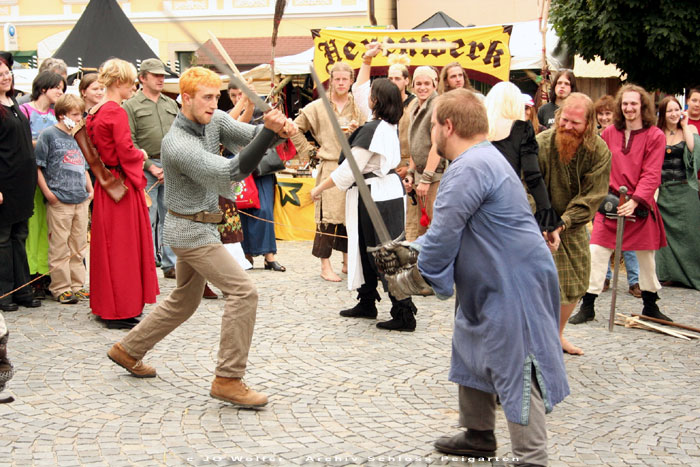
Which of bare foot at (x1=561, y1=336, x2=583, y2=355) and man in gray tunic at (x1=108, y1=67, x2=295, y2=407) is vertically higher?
man in gray tunic at (x1=108, y1=67, x2=295, y2=407)

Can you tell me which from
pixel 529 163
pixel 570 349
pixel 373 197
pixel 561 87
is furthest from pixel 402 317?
pixel 561 87

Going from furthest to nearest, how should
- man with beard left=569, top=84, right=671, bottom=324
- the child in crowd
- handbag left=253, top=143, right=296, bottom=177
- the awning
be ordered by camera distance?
1. the awning
2. handbag left=253, top=143, right=296, bottom=177
3. the child in crowd
4. man with beard left=569, top=84, right=671, bottom=324

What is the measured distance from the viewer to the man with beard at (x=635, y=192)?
22.3 ft

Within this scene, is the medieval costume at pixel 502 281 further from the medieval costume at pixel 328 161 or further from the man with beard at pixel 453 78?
the medieval costume at pixel 328 161

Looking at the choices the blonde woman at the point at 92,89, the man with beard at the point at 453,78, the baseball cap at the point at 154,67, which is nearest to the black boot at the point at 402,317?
the man with beard at the point at 453,78

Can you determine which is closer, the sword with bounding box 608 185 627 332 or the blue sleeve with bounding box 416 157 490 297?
the blue sleeve with bounding box 416 157 490 297

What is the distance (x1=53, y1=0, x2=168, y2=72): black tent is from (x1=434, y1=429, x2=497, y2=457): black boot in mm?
11557

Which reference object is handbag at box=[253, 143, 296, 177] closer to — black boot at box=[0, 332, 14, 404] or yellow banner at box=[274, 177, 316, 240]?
yellow banner at box=[274, 177, 316, 240]

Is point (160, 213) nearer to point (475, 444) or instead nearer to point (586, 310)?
point (586, 310)

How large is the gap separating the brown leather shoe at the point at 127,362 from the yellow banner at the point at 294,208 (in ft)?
19.8

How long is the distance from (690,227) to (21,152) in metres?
6.34

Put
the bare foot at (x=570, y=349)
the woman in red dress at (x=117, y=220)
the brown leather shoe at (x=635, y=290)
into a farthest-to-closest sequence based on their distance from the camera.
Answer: the brown leather shoe at (x=635, y=290), the woman in red dress at (x=117, y=220), the bare foot at (x=570, y=349)

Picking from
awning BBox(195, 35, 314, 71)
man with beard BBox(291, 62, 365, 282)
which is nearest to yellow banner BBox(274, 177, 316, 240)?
man with beard BBox(291, 62, 365, 282)

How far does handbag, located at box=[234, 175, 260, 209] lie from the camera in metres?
8.76
